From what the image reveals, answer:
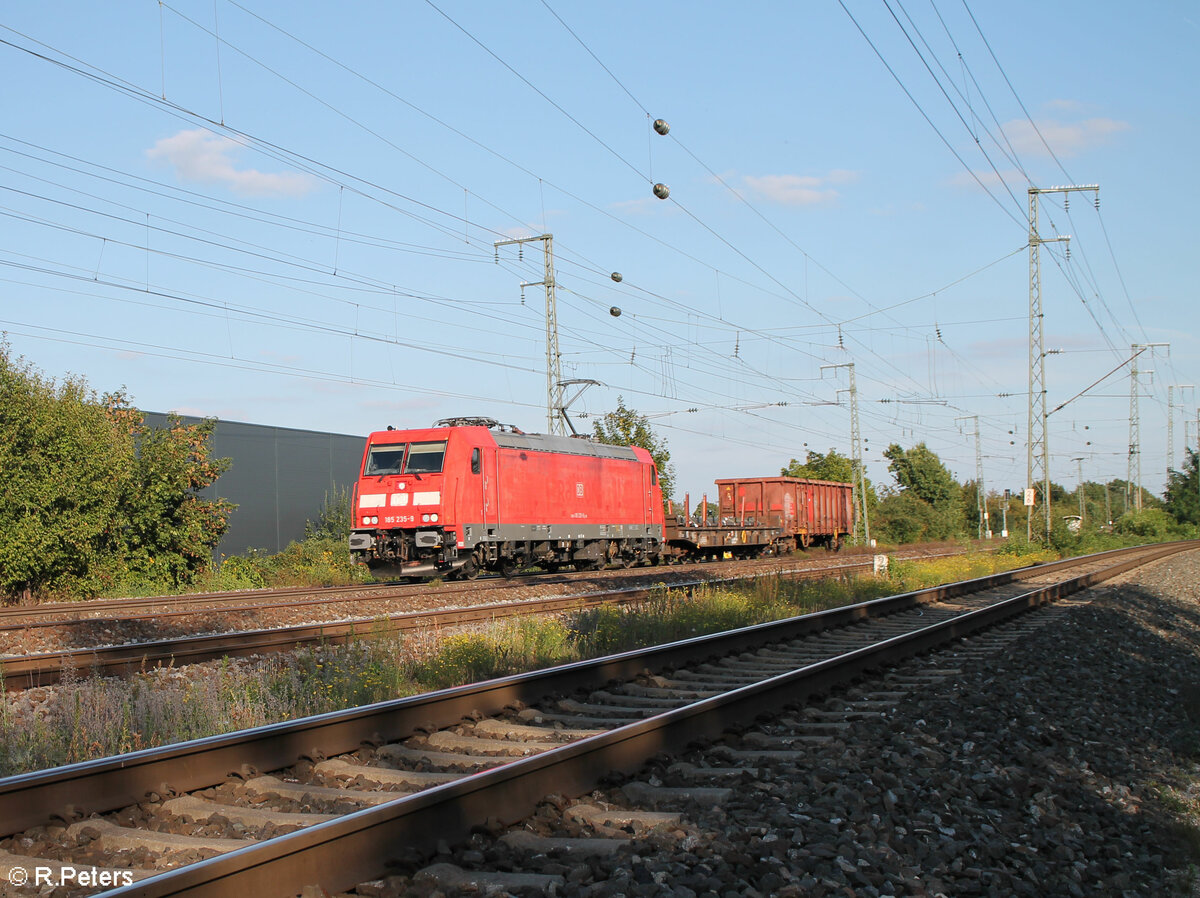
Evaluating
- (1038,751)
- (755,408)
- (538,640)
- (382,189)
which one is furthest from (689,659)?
(755,408)

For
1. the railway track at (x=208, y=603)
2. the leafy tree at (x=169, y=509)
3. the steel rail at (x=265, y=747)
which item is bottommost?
the railway track at (x=208, y=603)

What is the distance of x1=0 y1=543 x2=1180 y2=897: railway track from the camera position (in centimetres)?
396

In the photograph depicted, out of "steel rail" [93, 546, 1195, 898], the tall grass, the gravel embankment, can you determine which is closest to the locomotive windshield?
the tall grass

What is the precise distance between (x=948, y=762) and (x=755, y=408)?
41477 millimetres

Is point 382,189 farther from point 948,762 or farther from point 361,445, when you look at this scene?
point 361,445

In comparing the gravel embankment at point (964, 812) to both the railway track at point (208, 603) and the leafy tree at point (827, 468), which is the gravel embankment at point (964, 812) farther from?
the leafy tree at point (827, 468)

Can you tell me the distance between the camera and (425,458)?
21359mm

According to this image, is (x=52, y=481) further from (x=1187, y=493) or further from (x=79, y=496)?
(x=1187, y=493)

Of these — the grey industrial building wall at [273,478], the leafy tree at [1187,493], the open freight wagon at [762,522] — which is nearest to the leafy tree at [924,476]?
the leafy tree at [1187,493]

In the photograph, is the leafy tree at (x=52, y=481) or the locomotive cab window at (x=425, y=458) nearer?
the leafy tree at (x=52, y=481)

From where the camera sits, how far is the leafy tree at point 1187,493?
74500 mm

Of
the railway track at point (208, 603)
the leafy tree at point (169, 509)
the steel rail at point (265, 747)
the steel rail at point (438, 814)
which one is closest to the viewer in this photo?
the steel rail at point (438, 814)

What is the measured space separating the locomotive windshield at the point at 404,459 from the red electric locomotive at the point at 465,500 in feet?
0.09

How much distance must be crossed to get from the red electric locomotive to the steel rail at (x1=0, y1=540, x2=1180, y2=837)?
11.9 metres
